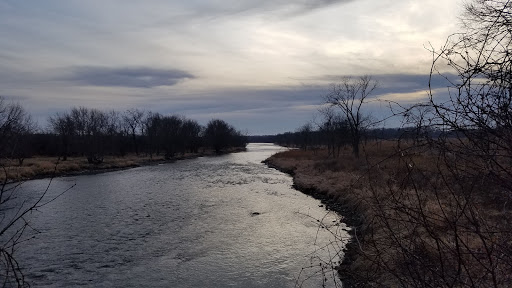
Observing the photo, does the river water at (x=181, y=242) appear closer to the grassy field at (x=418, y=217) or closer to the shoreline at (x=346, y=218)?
the shoreline at (x=346, y=218)

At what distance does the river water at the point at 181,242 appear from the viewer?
10203mm

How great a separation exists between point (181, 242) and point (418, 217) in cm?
1224

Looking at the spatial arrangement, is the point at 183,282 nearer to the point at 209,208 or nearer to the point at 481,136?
the point at 481,136

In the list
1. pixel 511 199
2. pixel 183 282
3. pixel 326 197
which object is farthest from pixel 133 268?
pixel 326 197

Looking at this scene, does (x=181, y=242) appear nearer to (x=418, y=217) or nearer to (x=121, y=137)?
(x=418, y=217)

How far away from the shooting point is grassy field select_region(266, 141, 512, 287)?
238 centimetres

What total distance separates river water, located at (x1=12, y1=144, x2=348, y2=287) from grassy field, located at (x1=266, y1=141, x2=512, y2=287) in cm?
104

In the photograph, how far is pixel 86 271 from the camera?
35.7 ft

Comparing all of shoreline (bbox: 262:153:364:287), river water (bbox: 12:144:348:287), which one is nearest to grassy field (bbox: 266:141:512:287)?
shoreline (bbox: 262:153:364:287)

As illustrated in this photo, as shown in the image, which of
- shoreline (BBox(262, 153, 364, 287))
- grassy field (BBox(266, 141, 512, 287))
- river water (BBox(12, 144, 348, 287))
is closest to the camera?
grassy field (BBox(266, 141, 512, 287))

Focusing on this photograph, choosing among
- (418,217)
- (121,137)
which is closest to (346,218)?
(418,217)

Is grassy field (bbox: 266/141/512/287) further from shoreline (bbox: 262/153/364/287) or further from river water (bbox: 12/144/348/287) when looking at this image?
river water (bbox: 12/144/348/287)

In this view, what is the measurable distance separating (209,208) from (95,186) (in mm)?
15662

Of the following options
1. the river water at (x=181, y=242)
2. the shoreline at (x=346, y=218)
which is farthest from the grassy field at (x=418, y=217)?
the river water at (x=181, y=242)
